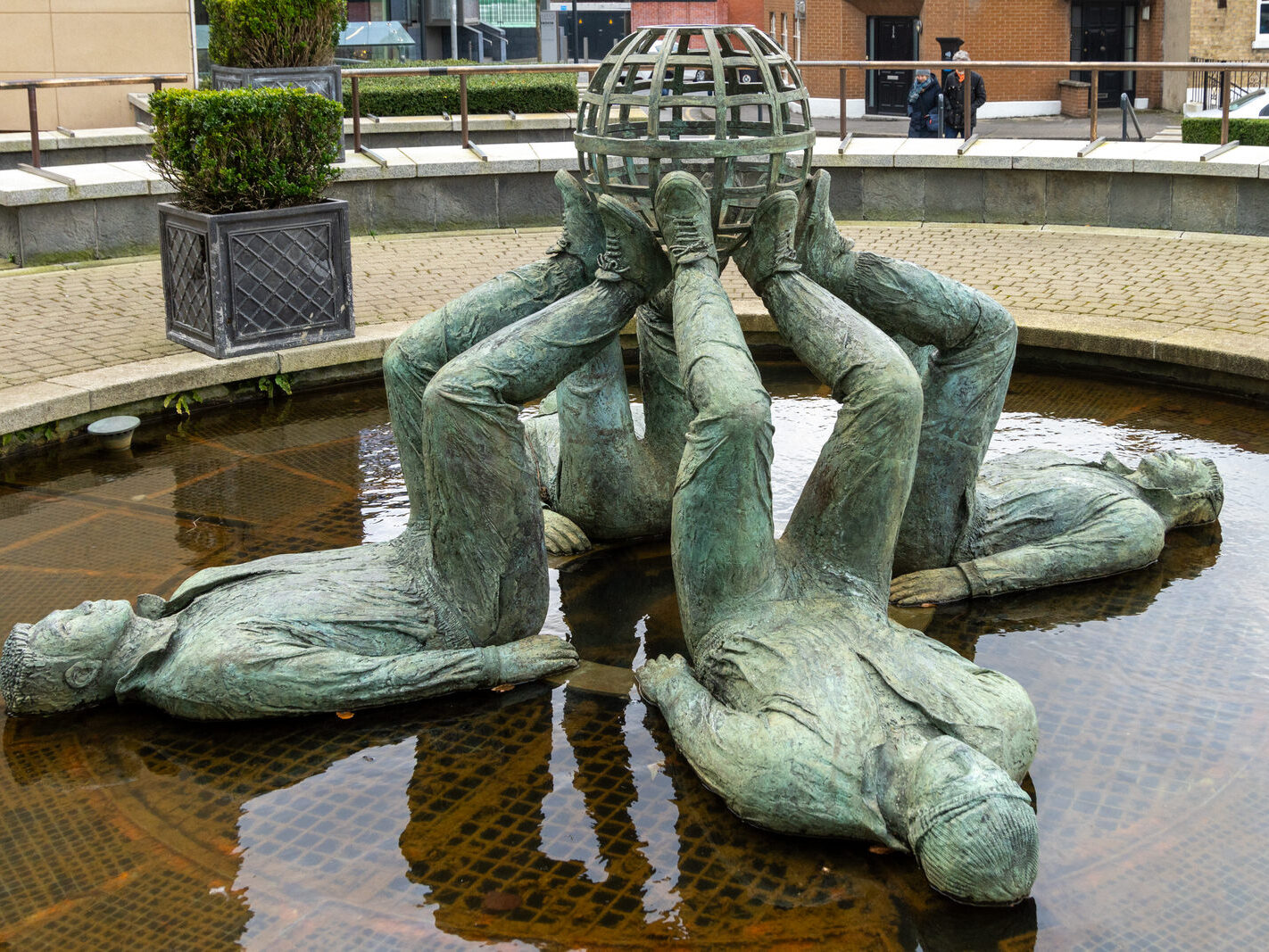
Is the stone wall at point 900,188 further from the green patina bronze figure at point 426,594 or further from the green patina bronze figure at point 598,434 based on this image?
the green patina bronze figure at point 426,594

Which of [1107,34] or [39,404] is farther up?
[1107,34]

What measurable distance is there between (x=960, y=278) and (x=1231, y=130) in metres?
6.01

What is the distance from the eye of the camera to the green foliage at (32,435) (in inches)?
252

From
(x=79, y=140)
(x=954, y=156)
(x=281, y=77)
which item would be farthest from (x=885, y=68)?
(x=79, y=140)

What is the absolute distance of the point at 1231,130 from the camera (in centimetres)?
1378

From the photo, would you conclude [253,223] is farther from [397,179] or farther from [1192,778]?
[1192,778]

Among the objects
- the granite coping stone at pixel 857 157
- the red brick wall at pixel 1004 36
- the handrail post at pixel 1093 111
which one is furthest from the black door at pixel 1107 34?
the granite coping stone at pixel 857 157

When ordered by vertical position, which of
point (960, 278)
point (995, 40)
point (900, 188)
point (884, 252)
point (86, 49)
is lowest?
point (960, 278)

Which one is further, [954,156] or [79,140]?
[79,140]

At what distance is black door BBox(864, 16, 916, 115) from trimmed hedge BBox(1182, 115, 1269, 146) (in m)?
15.7

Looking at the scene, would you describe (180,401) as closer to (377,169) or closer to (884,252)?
(377,169)

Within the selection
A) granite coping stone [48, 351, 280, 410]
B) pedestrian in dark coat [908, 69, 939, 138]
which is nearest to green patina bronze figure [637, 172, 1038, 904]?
granite coping stone [48, 351, 280, 410]

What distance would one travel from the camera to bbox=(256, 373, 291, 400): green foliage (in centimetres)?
746

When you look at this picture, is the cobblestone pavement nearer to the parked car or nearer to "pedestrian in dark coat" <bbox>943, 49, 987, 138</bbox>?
"pedestrian in dark coat" <bbox>943, 49, 987, 138</bbox>
